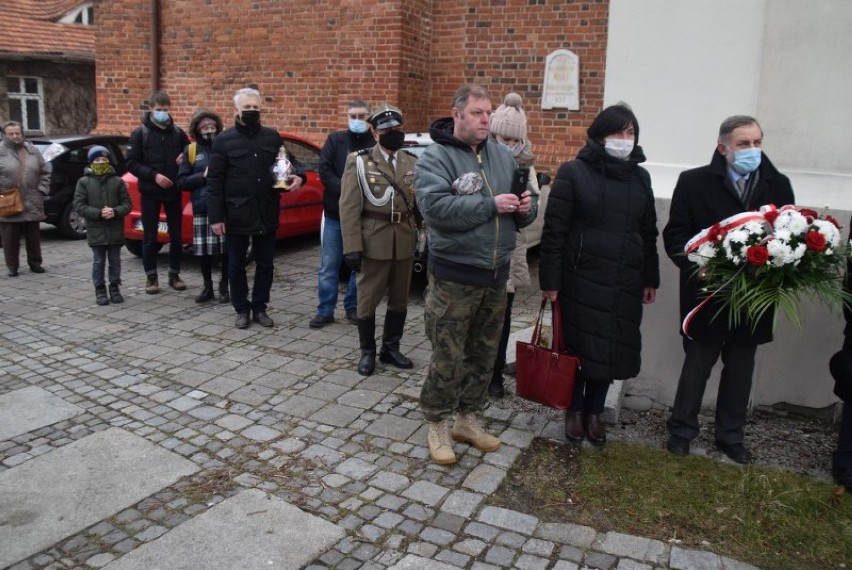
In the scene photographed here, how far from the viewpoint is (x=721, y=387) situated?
13.5 ft

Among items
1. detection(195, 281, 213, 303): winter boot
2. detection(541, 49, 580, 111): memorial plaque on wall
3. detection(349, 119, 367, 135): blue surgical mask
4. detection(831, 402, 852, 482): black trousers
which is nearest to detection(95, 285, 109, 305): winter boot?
detection(195, 281, 213, 303): winter boot

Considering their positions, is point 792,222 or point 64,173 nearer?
point 792,222

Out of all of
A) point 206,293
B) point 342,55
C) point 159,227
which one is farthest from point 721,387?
point 342,55

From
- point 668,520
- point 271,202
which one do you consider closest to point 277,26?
point 271,202

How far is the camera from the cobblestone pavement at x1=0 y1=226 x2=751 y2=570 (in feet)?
10.8

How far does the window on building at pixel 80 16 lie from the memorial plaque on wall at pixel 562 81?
15739 mm

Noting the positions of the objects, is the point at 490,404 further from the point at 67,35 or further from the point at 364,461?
the point at 67,35

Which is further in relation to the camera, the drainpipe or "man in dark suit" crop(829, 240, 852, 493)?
the drainpipe

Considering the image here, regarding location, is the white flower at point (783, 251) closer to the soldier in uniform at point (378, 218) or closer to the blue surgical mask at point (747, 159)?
the blue surgical mask at point (747, 159)

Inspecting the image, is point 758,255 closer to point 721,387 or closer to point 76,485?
point 721,387

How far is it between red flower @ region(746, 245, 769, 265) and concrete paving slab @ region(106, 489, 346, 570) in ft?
7.73

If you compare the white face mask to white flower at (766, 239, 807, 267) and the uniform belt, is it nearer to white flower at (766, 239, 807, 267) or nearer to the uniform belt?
white flower at (766, 239, 807, 267)

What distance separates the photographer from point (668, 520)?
348 cm

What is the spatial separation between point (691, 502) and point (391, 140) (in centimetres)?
311
